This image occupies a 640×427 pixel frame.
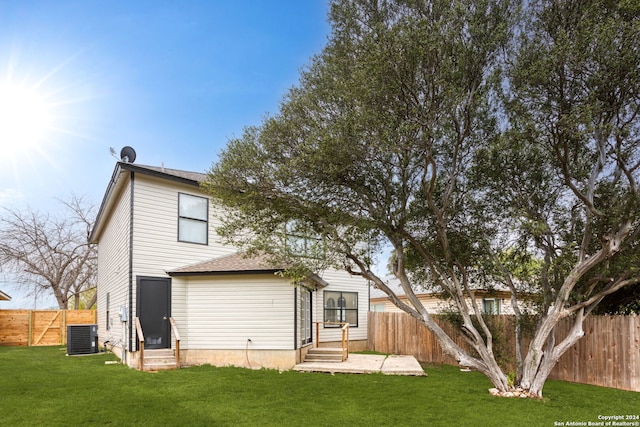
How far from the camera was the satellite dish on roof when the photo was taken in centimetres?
1416

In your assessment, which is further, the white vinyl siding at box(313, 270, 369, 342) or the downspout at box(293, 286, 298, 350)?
the white vinyl siding at box(313, 270, 369, 342)

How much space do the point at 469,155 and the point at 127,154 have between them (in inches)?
397

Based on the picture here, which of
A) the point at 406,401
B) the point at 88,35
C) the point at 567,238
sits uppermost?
the point at 88,35

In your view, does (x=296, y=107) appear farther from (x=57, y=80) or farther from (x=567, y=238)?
(x=57, y=80)

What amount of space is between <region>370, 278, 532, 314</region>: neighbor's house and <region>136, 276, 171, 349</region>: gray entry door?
637 centimetres

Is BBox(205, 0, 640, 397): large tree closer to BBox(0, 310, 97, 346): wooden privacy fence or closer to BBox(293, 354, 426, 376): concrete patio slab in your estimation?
BBox(293, 354, 426, 376): concrete patio slab

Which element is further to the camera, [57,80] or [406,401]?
[57,80]

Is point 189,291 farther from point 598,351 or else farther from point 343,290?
point 598,351

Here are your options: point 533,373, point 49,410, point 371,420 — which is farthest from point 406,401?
point 49,410

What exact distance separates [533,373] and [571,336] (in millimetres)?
1167

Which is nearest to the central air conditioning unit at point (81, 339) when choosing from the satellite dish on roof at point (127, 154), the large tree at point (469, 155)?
the satellite dish on roof at point (127, 154)

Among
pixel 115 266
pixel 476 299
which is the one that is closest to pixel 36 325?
pixel 115 266

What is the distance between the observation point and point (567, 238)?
10242 millimetres

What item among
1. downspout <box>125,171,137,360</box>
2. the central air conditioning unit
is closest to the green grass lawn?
downspout <box>125,171,137,360</box>
